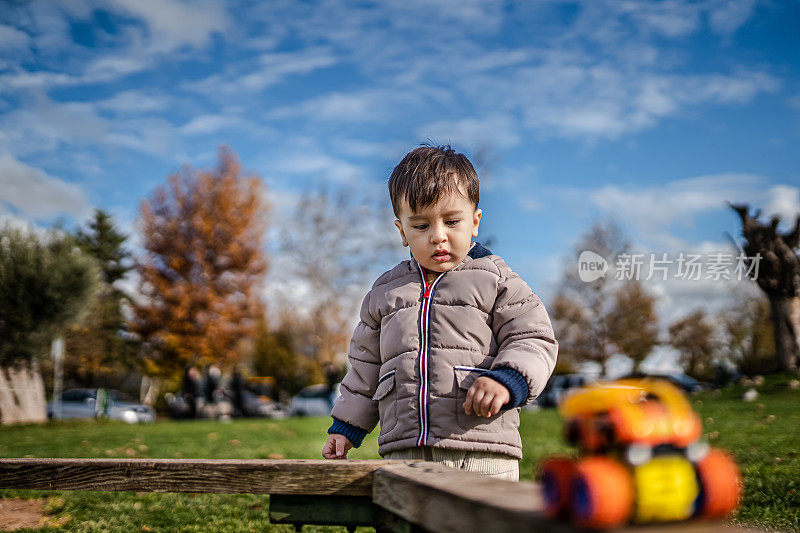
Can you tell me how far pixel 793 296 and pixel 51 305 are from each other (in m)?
18.4

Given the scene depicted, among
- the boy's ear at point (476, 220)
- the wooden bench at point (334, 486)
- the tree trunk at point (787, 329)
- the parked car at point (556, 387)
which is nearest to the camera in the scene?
the wooden bench at point (334, 486)

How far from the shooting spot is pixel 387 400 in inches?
96.0

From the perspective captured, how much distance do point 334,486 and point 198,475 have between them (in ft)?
1.65

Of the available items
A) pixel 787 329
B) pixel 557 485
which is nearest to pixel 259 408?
pixel 787 329

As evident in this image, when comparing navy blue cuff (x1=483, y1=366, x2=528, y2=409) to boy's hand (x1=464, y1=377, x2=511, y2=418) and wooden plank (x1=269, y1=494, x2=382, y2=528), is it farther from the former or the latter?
wooden plank (x1=269, y1=494, x2=382, y2=528)

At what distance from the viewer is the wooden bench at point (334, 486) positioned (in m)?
1.17

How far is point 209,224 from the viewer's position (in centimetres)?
2880

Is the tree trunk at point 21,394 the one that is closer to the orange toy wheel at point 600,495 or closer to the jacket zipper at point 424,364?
the jacket zipper at point 424,364

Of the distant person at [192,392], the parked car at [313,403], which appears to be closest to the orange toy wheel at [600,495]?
the parked car at [313,403]

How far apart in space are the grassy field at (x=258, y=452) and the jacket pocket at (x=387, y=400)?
8.18 feet

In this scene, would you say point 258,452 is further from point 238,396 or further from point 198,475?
point 238,396

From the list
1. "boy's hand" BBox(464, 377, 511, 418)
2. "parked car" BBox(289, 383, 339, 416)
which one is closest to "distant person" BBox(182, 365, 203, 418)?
"parked car" BBox(289, 383, 339, 416)

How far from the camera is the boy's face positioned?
7.75 ft

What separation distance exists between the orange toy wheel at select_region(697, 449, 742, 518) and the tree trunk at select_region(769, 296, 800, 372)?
55.0 feet
